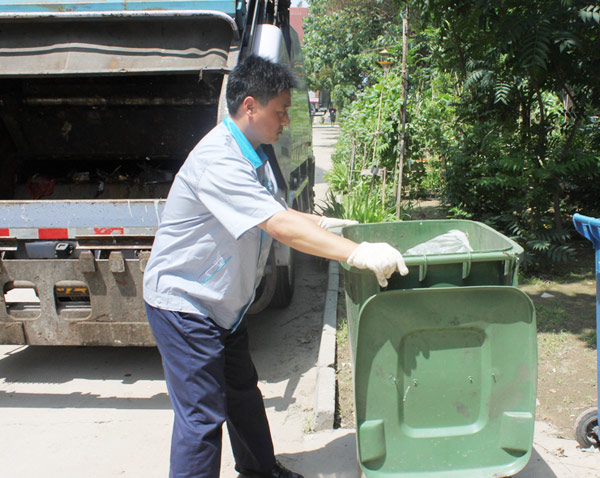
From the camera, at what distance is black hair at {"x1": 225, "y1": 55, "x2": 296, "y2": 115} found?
7.04ft

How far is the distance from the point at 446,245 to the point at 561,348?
5.75 ft

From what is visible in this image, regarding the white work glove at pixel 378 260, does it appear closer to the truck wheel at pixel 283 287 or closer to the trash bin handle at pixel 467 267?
the trash bin handle at pixel 467 267

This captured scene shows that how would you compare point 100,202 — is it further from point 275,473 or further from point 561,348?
point 561,348

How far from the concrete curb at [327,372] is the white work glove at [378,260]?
1.45 metres

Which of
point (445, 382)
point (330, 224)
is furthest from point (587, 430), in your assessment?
point (330, 224)

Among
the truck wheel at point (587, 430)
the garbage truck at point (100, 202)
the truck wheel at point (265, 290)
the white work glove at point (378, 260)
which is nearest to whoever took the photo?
the white work glove at point (378, 260)

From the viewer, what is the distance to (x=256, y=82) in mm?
2139

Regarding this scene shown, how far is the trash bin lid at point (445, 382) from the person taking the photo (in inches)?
84.7

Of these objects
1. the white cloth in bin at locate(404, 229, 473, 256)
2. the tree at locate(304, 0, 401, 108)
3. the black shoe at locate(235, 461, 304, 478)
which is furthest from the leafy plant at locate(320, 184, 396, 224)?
the tree at locate(304, 0, 401, 108)

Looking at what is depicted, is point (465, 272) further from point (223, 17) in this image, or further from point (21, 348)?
point (21, 348)

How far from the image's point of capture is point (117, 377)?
12.9ft

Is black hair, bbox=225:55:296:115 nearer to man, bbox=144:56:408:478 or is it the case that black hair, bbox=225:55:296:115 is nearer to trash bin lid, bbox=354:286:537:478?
man, bbox=144:56:408:478

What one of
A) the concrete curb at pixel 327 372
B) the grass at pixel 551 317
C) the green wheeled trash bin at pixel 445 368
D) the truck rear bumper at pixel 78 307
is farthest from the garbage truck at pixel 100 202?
the grass at pixel 551 317

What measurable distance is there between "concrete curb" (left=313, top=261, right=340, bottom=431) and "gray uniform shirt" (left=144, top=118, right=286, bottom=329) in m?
1.19
